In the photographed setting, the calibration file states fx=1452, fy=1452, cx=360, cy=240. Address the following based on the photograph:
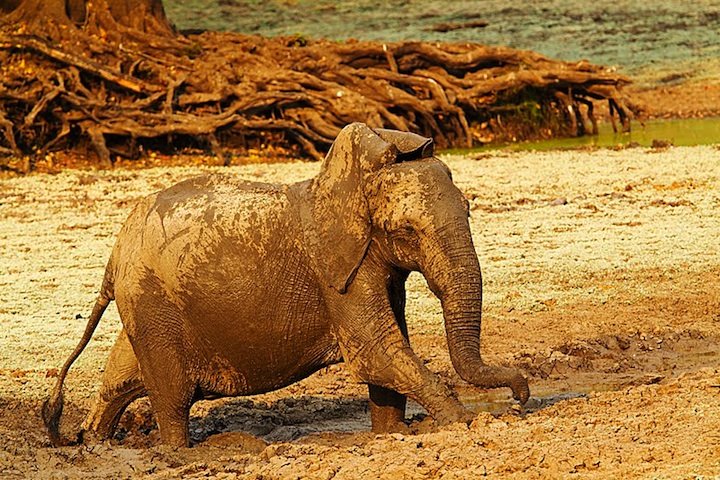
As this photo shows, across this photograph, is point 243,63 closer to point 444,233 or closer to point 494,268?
point 494,268

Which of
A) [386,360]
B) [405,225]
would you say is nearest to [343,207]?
[405,225]

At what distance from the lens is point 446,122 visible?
2247 centimetres

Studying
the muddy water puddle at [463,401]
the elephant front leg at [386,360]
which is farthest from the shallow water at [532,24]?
the elephant front leg at [386,360]

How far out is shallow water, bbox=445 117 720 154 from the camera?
20250 mm

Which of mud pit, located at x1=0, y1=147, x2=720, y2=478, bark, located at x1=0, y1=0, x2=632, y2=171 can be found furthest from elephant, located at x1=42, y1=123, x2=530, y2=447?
bark, located at x1=0, y1=0, x2=632, y2=171

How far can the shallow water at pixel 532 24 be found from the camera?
101 feet

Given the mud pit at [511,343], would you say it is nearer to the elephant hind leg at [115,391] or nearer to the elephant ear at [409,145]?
the elephant hind leg at [115,391]

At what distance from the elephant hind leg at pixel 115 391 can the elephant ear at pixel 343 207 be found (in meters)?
1.25

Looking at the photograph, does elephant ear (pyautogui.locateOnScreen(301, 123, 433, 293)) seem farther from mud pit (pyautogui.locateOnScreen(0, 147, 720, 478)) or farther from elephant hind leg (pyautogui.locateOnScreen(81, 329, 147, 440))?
elephant hind leg (pyautogui.locateOnScreen(81, 329, 147, 440))

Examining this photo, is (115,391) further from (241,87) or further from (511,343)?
(241,87)

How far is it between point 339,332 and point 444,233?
0.79 metres

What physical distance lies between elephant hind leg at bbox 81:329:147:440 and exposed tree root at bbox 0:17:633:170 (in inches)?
478

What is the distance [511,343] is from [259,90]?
12.3 meters

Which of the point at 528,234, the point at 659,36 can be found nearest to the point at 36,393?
the point at 528,234
